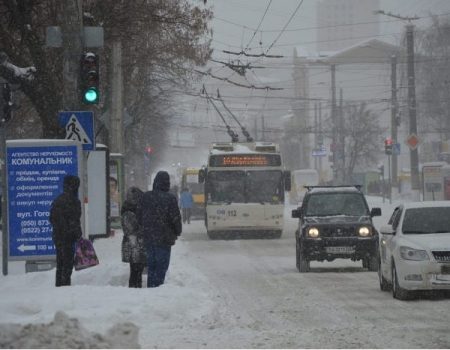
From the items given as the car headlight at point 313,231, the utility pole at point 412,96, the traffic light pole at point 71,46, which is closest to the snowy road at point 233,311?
the car headlight at point 313,231

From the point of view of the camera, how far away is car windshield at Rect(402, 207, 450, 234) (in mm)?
15609

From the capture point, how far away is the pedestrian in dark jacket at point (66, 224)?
14.3 metres

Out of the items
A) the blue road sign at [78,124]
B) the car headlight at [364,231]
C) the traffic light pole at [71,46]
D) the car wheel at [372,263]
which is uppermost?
the traffic light pole at [71,46]

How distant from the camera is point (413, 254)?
14531mm

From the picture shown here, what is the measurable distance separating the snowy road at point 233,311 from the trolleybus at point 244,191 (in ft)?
52.3

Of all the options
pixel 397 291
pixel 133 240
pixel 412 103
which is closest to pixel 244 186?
pixel 412 103

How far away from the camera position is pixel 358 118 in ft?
277

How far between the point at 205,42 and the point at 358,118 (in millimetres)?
53426

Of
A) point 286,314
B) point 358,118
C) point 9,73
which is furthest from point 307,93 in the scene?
point 286,314

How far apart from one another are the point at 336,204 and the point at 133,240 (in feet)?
25.7

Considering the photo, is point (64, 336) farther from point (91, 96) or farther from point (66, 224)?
point (91, 96)

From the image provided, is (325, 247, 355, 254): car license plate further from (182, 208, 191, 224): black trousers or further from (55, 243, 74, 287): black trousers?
(182, 208, 191, 224): black trousers

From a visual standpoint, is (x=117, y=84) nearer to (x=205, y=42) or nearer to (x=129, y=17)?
(x=205, y=42)

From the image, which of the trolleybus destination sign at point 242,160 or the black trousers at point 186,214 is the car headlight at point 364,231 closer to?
the trolleybus destination sign at point 242,160
